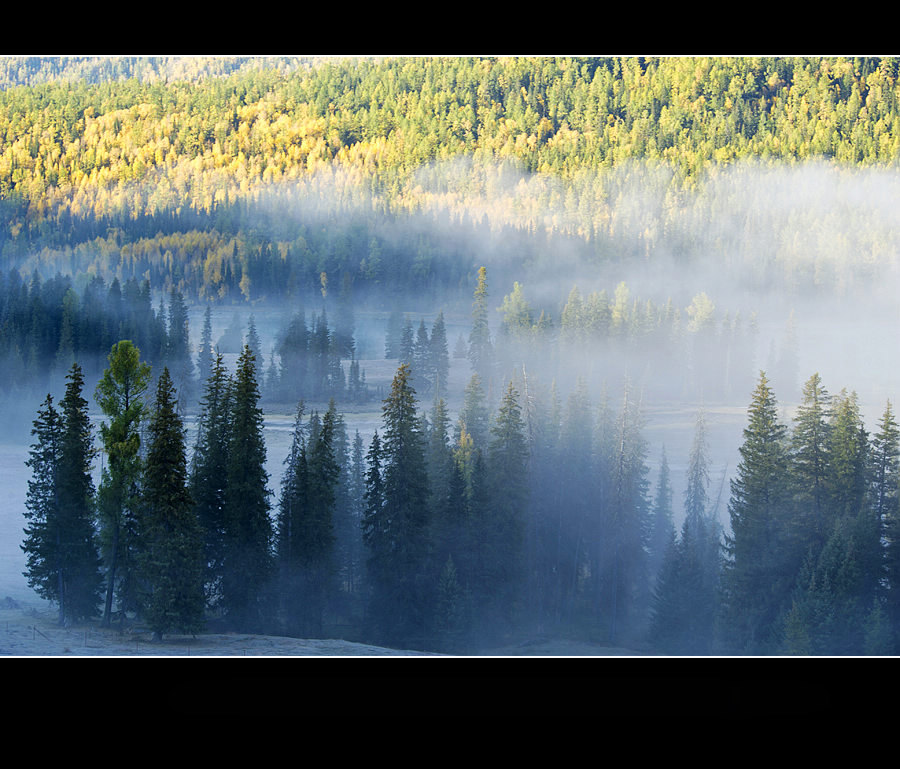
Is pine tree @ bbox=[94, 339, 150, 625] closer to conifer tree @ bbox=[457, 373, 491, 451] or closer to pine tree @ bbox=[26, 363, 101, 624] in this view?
pine tree @ bbox=[26, 363, 101, 624]

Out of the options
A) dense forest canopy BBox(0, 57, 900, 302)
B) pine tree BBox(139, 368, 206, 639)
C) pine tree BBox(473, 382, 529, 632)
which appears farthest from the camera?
dense forest canopy BBox(0, 57, 900, 302)

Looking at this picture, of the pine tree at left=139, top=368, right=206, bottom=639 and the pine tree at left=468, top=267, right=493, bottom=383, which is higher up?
the pine tree at left=468, top=267, right=493, bottom=383

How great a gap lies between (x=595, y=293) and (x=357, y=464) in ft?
8.58

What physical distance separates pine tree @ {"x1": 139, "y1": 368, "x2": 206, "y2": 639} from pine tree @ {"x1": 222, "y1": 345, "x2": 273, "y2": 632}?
257 mm

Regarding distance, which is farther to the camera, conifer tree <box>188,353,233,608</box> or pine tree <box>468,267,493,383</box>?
pine tree <box>468,267,493,383</box>

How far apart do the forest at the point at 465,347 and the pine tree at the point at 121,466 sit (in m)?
0.03

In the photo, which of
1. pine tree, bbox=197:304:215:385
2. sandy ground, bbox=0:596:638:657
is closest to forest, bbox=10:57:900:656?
pine tree, bbox=197:304:215:385

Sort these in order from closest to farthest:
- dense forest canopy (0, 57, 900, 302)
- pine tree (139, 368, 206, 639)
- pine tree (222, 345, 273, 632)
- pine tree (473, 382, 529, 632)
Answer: pine tree (139, 368, 206, 639) < pine tree (222, 345, 273, 632) < pine tree (473, 382, 529, 632) < dense forest canopy (0, 57, 900, 302)

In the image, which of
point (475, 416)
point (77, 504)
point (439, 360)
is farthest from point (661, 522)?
point (77, 504)

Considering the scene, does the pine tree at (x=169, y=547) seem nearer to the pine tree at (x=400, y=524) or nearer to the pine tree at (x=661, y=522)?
the pine tree at (x=400, y=524)

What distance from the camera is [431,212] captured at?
28.5 feet

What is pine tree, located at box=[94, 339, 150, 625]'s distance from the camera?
821 cm

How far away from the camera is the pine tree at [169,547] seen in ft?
26.7

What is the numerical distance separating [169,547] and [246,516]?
0.69 meters
